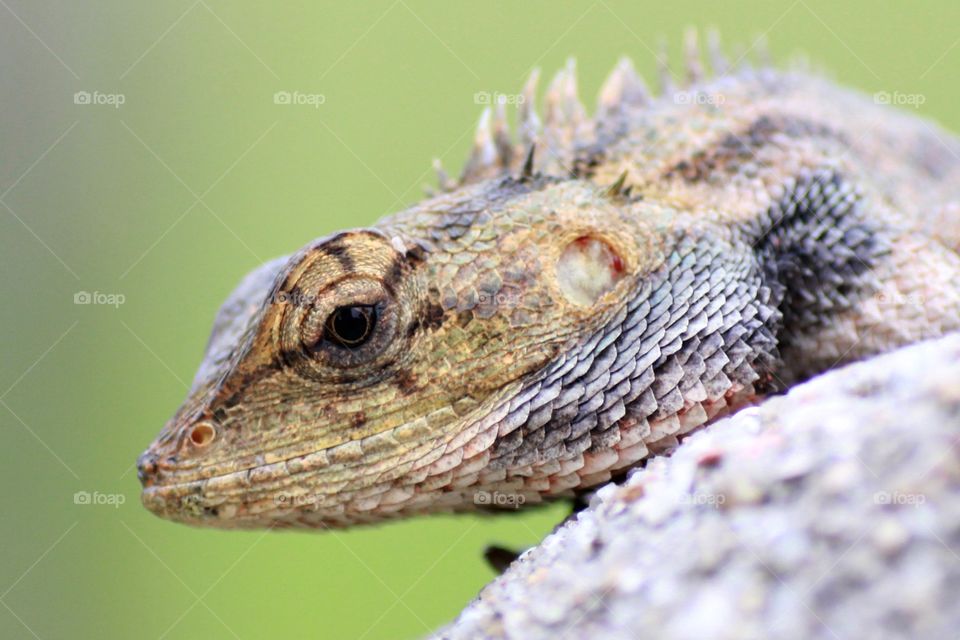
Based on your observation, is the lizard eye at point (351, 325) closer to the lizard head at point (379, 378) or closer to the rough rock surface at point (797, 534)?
the lizard head at point (379, 378)

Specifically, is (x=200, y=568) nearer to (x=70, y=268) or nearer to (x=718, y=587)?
(x=70, y=268)

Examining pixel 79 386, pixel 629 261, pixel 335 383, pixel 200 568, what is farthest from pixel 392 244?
pixel 79 386

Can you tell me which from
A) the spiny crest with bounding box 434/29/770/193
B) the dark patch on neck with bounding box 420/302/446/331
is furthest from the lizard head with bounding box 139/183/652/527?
the spiny crest with bounding box 434/29/770/193

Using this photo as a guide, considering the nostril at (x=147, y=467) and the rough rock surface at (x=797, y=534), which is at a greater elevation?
the nostril at (x=147, y=467)

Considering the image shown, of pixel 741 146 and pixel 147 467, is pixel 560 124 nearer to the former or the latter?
pixel 741 146

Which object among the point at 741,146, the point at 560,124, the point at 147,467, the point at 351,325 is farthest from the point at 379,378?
the point at 741,146

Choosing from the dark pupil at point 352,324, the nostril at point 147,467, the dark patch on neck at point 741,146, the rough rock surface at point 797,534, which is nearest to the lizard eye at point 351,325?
the dark pupil at point 352,324
